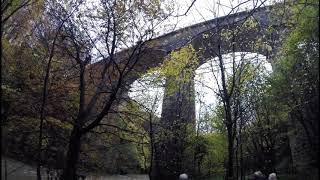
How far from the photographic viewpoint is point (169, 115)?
28.6m

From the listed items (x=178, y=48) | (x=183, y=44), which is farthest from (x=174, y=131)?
(x=183, y=44)

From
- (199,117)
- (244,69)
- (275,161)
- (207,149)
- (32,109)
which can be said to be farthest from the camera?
(199,117)

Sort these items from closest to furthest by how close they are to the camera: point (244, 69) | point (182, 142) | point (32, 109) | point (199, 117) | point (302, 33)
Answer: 1. point (302, 33)
2. point (32, 109)
3. point (244, 69)
4. point (182, 142)
5. point (199, 117)

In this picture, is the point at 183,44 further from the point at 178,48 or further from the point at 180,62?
the point at 178,48

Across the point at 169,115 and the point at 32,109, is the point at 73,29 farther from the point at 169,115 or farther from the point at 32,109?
the point at 169,115

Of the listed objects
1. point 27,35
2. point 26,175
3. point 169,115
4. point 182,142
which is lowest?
point 26,175

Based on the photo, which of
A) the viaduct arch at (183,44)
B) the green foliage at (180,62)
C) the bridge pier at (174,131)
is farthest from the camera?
the bridge pier at (174,131)

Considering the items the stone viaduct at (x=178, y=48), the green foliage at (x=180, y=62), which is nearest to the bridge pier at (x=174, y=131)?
the stone viaduct at (x=178, y=48)

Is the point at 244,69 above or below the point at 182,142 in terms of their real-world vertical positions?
above

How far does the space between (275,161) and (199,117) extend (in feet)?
26.5

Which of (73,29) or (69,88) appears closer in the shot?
(73,29)

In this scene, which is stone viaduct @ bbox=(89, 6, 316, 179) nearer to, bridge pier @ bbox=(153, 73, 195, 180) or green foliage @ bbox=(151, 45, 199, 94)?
bridge pier @ bbox=(153, 73, 195, 180)

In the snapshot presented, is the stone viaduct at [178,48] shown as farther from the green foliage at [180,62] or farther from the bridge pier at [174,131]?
the green foliage at [180,62]

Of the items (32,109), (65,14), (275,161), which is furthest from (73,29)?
(275,161)
